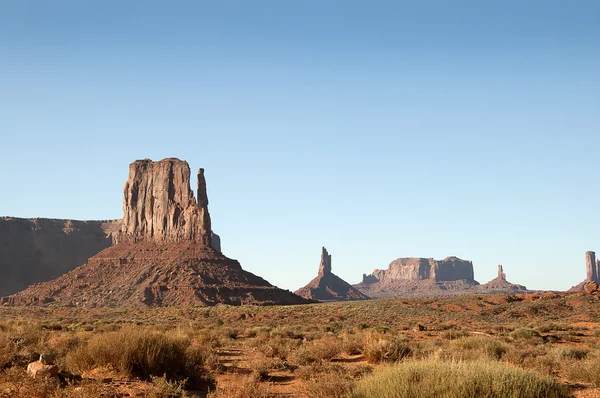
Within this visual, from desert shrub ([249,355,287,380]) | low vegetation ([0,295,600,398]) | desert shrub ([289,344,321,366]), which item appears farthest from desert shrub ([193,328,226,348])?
desert shrub ([249,355,287,380])

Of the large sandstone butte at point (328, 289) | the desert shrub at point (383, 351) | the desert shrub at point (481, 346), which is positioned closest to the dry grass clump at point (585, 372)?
the desert shrub at point (481, 346)

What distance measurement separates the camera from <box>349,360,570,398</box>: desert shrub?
350 inches

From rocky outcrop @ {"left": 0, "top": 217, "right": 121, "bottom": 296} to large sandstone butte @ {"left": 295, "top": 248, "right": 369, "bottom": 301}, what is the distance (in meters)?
59.5

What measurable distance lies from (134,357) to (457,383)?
8360 mm

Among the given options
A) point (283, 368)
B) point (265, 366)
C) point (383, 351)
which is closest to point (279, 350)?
point (283, 368)

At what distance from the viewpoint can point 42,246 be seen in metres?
176

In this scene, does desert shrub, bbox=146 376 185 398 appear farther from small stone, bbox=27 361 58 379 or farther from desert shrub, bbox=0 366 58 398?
small stone, bbox=27 361 58 379

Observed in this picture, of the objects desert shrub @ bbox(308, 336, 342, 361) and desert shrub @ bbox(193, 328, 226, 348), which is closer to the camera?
desert shrub @ bbox(308, 336, 342, 361)

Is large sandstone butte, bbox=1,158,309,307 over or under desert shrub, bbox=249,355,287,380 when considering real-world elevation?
over

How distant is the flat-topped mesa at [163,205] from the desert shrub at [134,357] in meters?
97.8

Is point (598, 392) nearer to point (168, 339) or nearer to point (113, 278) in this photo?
point (168, 339)

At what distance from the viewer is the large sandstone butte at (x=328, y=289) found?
17250cm

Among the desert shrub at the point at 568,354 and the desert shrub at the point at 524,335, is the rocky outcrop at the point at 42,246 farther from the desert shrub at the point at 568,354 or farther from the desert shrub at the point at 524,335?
the desert shrub at the point at 568,354

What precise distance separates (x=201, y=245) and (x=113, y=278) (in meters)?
17.4
